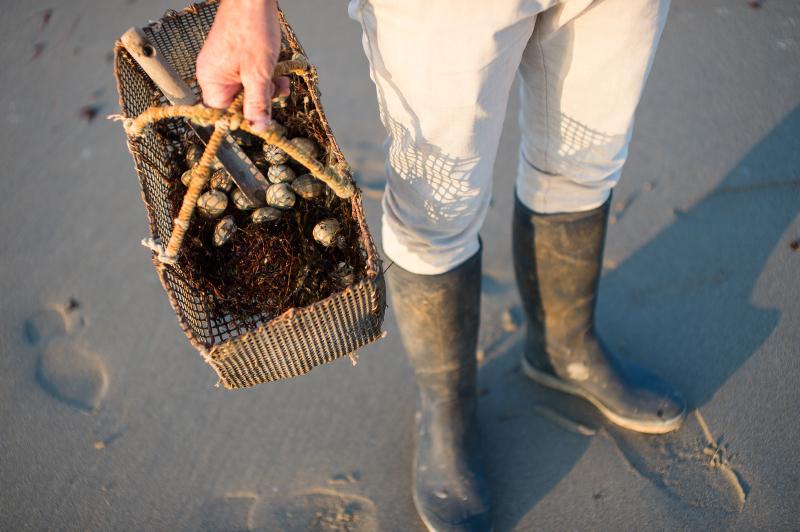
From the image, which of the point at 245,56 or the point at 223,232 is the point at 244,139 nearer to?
the point at 223,232

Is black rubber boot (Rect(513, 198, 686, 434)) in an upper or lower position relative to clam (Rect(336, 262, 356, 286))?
lower

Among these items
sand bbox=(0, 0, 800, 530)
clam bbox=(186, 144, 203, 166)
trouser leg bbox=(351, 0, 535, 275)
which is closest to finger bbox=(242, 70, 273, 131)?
trouser leg bbox=(351, 0, 535, 275)

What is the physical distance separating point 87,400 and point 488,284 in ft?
4.31

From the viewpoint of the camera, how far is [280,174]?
4.48 ft

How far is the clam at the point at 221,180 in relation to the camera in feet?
4.48

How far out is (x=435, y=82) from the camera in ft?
3.45

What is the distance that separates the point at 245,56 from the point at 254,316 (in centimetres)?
54

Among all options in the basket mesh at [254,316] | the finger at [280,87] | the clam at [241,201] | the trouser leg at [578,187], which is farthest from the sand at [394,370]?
the finger at [280,87]

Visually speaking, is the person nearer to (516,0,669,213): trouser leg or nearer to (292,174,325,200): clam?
(516,0,669,213): trouser leg

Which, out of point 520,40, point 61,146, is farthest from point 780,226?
point 61,146

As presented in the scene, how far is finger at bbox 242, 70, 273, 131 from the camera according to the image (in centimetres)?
100

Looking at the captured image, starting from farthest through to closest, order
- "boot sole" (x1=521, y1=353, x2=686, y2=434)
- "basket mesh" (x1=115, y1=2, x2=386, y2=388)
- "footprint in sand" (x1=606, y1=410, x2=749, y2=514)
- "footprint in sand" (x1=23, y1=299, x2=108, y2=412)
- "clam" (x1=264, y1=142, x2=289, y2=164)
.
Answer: "footprint in sand" (x1=23, y1=299, x2=108, y2=412) → "boot sole" (x1=521, y1=353, x2=686, y2=434) → "footprint in sand" (x1=606, y1=410, x2=749, y2=514) → "clam" (x1=264, y1=142, x2=289, y2=164) → "basket mesh" (x1=115, y1=2, x2=386, y2=388)

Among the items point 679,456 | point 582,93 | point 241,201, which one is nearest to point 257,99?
point 241,201

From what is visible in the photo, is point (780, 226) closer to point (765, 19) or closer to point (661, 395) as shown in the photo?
point (661, 395)
